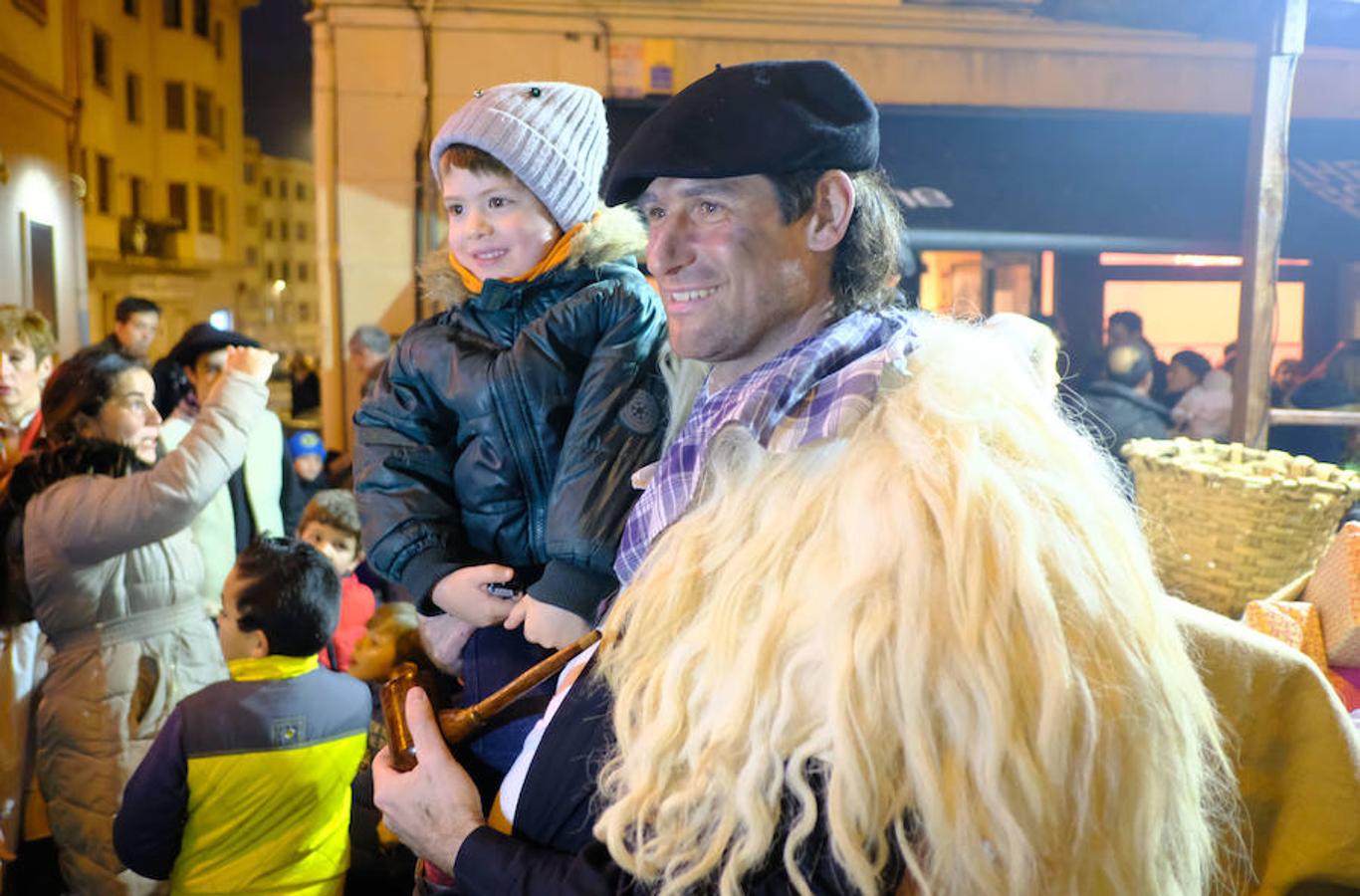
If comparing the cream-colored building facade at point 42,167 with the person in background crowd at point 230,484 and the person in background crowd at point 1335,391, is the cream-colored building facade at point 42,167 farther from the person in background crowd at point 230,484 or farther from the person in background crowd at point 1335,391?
the person in background crowd at point 1335,391

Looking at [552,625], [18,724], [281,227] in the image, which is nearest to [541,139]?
[552,625]

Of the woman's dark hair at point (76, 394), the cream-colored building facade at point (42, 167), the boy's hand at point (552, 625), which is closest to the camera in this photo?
the boy's hand at point (552, 625)

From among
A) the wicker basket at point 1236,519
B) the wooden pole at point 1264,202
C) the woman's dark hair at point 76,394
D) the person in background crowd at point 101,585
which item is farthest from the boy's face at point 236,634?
the wooden pole at point 1264,202

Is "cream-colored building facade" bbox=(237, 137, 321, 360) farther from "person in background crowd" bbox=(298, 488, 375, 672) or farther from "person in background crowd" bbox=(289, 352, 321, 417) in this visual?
"person in background crowd" bbox=(298, 488, 375, 672)

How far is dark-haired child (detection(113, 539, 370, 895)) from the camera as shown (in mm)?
2766

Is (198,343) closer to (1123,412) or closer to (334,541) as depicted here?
(334,541)

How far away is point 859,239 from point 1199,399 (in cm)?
595

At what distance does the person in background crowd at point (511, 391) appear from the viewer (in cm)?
190

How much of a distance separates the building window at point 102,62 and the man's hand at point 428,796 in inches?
683

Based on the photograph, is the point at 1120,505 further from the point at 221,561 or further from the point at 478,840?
the point at 221,561

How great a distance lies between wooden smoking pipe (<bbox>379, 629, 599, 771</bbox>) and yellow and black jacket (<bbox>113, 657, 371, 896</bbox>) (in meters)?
1.38

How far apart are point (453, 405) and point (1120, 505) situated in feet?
3.87

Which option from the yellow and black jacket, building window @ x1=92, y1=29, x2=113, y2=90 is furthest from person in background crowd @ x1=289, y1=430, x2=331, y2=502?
building window @ x1=92, y1=29, x2=113, y2=90

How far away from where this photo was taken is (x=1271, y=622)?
7.13 feet
